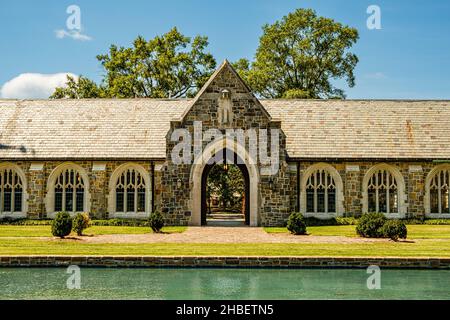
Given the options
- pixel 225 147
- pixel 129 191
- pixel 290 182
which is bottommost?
pixel 129 191

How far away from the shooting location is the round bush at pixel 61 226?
20.6 m

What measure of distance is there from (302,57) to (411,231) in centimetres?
2898

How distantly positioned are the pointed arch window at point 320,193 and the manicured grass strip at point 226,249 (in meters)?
9.33

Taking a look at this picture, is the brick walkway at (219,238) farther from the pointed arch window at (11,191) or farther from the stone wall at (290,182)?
the pointed arch window at (11,191)

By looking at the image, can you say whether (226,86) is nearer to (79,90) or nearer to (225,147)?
(225,147)

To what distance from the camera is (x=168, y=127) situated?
30.5m

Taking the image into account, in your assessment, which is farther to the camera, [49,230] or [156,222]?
[49,230]

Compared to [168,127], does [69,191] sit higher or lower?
lower

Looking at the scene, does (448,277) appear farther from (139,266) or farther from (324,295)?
(139,266)

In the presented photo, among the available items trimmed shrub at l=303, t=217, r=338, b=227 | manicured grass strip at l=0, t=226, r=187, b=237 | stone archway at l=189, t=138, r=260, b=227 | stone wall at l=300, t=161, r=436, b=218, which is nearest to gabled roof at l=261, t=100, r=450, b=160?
stone wall at l=300, t=161, r=436, b=218

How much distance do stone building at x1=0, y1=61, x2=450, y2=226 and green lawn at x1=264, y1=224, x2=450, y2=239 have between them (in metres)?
2.06

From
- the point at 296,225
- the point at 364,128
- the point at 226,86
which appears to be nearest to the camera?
the point at 296,225

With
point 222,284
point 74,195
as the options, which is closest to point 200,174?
point 74,195

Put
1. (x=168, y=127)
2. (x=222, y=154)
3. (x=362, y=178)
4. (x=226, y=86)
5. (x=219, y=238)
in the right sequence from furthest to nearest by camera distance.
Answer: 1. (x=222, y=154)
2. (x=168, y=127)
3. (x=362, y=178)
4. (x=226, y=86)
5. (x=219, y=238)
